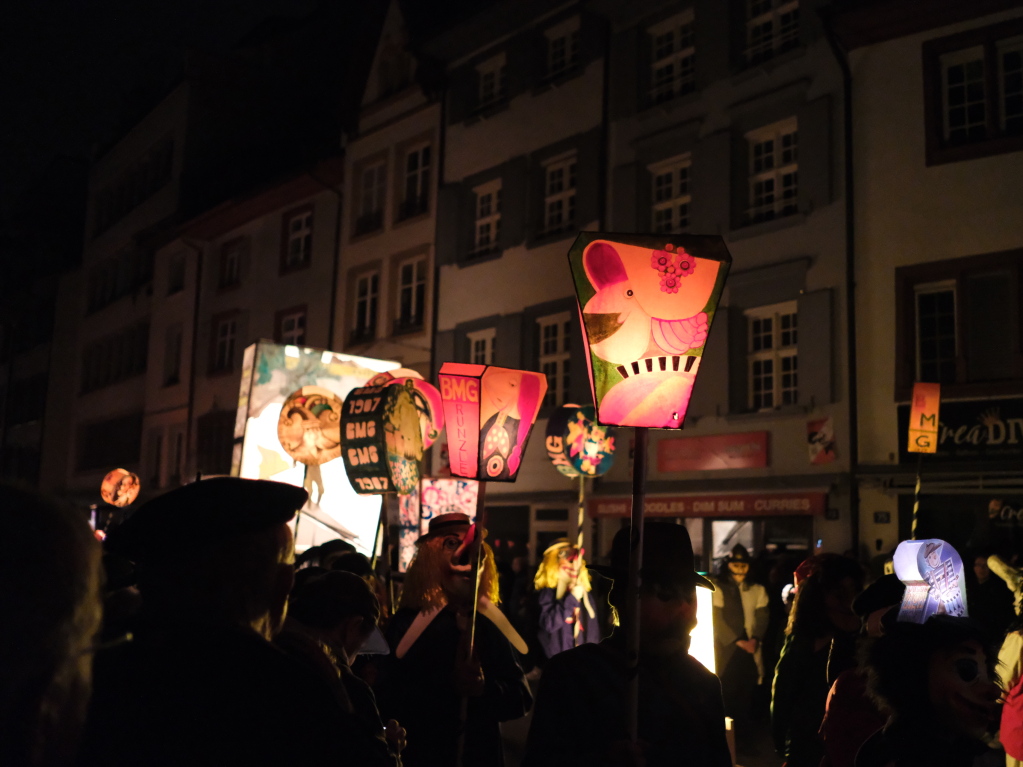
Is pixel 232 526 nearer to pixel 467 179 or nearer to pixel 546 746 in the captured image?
pixel 546 746

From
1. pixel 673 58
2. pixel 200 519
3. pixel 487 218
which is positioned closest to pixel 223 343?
pixel 487 218

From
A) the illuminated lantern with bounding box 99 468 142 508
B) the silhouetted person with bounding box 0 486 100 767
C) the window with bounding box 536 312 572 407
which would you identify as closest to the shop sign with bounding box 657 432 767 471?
the window with bounding box 536 312 572 407

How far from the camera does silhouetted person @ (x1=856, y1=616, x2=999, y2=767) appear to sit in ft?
9.23

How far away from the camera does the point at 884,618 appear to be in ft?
13.7

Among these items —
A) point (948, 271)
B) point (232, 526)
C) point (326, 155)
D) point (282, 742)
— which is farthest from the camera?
point (326, 155)

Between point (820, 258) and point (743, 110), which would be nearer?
point (820, 258)

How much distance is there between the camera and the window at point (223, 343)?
27609mm

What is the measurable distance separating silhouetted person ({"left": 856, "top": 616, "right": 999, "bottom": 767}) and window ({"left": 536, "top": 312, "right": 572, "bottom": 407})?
1552 cm

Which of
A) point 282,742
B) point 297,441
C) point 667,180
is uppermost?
point 667,180

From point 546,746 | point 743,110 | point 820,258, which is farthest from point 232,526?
point 743,110

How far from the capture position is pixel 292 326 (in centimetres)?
2541

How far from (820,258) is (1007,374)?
3102 mm

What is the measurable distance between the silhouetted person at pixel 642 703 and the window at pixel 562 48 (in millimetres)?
17329

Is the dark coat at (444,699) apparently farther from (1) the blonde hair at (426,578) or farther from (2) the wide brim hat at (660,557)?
(2) the wide brim hat at (660,557)
